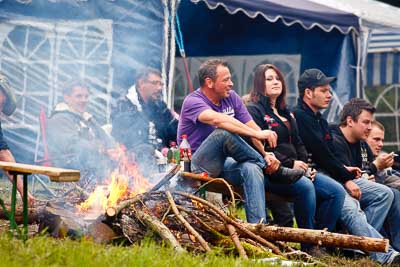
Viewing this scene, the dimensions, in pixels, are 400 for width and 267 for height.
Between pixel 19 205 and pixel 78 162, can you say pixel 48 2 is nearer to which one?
pixel 78 162

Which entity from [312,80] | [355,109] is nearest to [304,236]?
[312,80]

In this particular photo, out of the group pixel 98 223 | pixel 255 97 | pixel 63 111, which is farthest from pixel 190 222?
pixel 63 111

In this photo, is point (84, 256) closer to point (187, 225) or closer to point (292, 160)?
point (187, 225)

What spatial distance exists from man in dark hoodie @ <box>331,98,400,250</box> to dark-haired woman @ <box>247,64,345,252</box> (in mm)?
555

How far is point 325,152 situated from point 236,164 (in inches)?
47.4

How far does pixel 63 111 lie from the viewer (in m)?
11.0

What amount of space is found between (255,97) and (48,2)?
465cm

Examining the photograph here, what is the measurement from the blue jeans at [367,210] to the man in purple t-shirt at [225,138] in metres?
0.79

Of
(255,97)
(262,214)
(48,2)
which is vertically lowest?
(262,214)

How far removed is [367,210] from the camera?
9.44 m

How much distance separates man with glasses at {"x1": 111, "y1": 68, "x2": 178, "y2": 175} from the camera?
10.6m

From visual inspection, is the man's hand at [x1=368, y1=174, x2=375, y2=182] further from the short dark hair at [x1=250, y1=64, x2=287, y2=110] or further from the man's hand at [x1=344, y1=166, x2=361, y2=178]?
the short dark hair at [x1=250, y1=64, x2=287, y2=110]

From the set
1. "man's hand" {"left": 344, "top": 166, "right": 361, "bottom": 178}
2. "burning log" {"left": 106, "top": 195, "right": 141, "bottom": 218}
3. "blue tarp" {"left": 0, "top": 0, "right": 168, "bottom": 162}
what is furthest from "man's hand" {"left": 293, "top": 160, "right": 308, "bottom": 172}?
"blue tarp" {"left": 0, "top": 0, "right": 168, "bottom": 162}

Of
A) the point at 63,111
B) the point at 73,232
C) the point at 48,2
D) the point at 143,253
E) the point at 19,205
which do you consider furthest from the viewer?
the point at 48,2
